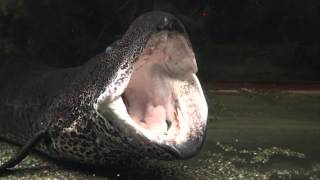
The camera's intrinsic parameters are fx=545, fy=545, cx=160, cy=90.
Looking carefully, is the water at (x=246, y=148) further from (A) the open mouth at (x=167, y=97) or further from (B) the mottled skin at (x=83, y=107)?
(A) the open mouth at (x=167, y=97)

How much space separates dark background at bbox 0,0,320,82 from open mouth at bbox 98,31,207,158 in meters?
0.98

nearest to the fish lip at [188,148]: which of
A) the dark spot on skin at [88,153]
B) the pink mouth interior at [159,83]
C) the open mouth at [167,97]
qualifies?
the open mouth at [167,97]

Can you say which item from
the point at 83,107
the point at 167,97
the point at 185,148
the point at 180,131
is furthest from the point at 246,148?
the point at 83,107

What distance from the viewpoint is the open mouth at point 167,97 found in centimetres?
256

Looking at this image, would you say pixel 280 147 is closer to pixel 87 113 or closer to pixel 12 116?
pixel 87 113

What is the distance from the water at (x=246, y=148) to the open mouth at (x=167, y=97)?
0.33 meters

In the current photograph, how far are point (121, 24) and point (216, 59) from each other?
93 centimetres

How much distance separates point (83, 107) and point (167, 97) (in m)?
0.44

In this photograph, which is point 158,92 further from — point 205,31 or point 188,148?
point 205,31

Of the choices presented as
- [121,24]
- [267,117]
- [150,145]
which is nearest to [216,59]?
[267,117]

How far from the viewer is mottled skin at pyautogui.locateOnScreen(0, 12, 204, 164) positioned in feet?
8.48

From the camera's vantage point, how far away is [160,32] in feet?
8.56

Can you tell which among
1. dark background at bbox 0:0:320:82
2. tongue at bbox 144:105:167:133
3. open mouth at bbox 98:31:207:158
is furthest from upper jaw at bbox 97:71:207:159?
dark background at bbox 0:0:320:82

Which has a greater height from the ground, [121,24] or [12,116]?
[121,24]
